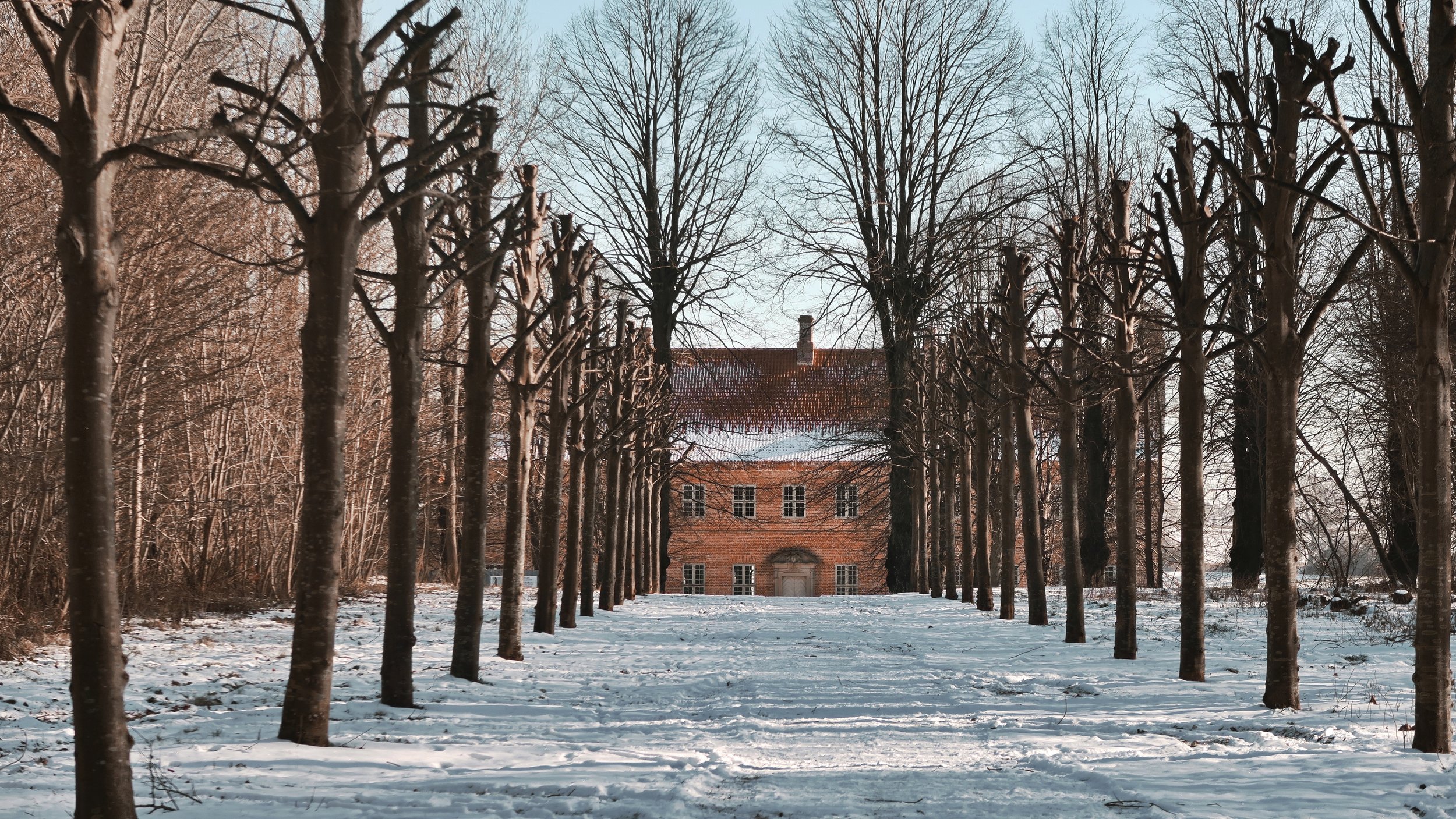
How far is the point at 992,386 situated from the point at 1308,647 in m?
11.3

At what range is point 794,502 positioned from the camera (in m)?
53.0

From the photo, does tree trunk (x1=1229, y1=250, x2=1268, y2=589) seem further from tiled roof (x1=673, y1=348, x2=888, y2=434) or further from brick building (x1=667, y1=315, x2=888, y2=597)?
tiled roof (x1=673, y1=348, x2=888, y2=434)

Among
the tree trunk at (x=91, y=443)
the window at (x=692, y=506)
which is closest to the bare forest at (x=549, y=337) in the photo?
the tree trunk at (x=91, y=443)

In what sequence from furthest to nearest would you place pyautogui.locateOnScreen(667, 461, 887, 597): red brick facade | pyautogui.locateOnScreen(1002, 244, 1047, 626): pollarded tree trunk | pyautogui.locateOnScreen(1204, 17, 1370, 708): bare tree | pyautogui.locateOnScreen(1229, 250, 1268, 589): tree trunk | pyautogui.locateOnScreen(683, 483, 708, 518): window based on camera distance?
pyautogui.locateOnScreen(667, 461, 887, 597): red brick facade → pyautogui.locateOnScreen(683, 483, 708, 518): window → pyautogui.locateOnScreen(1229, 250, 1268, 589): tree trunk → pyautogui.locateOnScreen(1002, 244, 1047, 626): pollarded tree trunk → pyautogui.locateOnScreen(1204, 17, 1370, 708): bare tree

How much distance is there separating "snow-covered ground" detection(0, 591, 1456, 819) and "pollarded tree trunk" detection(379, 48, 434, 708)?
0.40m

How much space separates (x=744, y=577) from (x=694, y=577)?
2.26 m

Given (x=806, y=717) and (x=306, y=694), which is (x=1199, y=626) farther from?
(x=306, y=694)

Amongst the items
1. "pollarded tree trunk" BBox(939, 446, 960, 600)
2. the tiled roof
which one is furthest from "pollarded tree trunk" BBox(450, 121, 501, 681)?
the tiled roof

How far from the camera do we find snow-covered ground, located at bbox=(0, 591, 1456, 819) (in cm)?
593

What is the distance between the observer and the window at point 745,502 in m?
53.2

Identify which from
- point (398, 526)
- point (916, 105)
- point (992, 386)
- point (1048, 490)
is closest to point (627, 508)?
point (992, 386)

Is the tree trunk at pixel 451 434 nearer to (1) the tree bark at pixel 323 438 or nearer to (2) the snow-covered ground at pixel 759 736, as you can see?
(2) the snow-covered ground at pixel 759 736

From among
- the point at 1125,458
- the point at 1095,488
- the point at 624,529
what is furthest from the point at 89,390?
the point at 1095,488

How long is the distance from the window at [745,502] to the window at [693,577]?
294 centimetres
